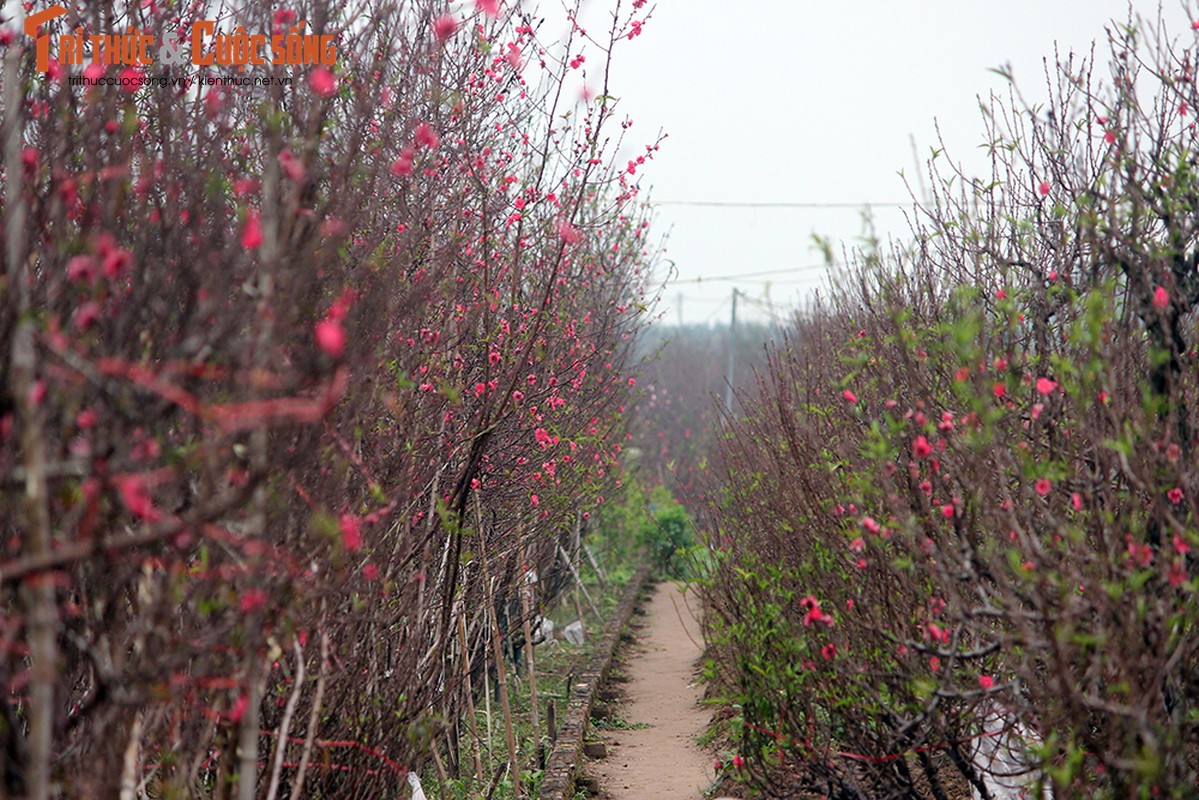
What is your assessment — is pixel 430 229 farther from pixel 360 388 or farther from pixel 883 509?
pixel 883 509

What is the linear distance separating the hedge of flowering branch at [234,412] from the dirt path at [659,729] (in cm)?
233

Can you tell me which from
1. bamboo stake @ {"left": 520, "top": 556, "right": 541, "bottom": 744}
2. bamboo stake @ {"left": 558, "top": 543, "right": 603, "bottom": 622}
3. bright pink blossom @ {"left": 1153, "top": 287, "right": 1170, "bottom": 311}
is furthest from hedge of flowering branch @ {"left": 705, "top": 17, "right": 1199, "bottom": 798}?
bamboo stake @ {"left": 558, "top": 543, "right": 603, "bottom": 622}

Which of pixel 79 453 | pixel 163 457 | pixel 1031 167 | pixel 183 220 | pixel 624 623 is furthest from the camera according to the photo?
pixel 624 623

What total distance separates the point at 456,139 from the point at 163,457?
13.5ft

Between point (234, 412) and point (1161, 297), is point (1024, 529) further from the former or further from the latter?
point (234, 412)

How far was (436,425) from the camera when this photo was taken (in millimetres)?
Answer: 5316

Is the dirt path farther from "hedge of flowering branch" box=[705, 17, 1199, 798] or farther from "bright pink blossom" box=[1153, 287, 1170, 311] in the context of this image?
→ "bright pink blossom" box=[1153, 287, 1170, 311]

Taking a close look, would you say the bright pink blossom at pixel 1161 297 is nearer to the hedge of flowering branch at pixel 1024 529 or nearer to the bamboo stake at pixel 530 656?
the hedge of flowering branch at pixel 1024 529

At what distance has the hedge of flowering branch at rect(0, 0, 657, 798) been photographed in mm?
2250

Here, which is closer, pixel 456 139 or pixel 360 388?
pixel 360 388

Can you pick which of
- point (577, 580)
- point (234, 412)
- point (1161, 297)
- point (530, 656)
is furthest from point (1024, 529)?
point (577, 580)

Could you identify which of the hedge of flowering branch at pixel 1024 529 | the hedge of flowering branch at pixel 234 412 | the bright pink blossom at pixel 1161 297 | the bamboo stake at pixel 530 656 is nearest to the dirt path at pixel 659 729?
the bamboo stake at pixel 530 656

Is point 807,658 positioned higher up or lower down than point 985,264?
lower down

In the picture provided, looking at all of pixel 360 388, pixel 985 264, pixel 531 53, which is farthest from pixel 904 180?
pixel 360 388
